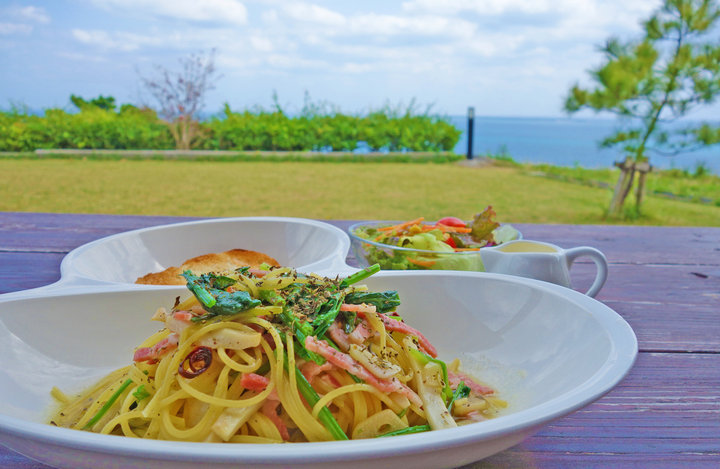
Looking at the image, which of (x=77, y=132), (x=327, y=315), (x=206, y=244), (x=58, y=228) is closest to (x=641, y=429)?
(x=327, y=315)

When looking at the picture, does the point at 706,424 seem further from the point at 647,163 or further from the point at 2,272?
the point at 647,163

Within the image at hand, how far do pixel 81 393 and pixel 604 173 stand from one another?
404 inches

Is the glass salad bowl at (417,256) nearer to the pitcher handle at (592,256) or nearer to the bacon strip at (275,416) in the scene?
the pitcher handle at (592,256)

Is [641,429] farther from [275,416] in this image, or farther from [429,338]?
[275,416]

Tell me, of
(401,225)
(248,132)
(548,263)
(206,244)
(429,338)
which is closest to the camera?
(429,338)

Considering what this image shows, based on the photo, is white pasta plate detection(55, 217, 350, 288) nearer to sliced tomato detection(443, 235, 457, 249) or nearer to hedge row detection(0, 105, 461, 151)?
sliced tomato detection(443, 235, 457, 249)

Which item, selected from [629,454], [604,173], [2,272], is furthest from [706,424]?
[604,173]

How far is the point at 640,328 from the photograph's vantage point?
4.21ft

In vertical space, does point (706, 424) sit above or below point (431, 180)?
above

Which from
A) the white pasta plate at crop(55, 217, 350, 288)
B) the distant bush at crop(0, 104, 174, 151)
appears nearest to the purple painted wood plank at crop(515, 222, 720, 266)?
the white pasta plate at crop(55, 217, 350, 288)

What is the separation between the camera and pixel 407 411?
0.72m

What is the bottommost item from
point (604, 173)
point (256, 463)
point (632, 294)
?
point (604, 173)

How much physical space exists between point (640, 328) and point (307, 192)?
6.74 metres

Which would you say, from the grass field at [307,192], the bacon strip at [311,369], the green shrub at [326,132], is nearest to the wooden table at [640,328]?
the bacon strip at [311,369]
